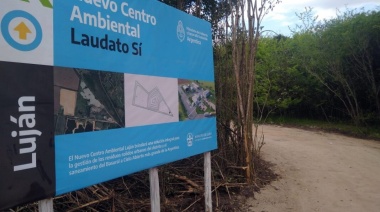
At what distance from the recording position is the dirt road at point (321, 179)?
5223 mm

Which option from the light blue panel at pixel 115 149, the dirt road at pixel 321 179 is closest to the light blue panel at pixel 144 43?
the light blue panel at pixel 115 149

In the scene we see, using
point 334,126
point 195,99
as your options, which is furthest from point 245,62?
point 334,126

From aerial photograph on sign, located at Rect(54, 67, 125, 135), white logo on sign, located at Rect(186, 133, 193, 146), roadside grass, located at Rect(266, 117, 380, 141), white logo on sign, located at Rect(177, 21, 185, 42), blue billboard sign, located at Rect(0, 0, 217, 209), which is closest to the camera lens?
blue billboard sign, located at Rect(0, 0, 217, 209)

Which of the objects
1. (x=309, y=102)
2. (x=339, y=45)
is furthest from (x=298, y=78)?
(x=339, y=45)

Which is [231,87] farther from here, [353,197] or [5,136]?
[5,136]

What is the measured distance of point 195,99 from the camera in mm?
3787

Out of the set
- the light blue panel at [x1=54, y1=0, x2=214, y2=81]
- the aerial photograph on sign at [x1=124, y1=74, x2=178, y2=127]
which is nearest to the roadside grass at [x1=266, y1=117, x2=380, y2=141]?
the light blue panel at [x1=54, y1=0, x2=214, y2=81]

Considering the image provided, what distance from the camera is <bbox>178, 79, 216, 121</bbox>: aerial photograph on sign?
3.47 meters

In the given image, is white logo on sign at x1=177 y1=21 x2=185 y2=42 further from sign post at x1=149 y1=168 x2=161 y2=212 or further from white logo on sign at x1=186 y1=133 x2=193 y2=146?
sign post at x1=149 y1=168 x2=161 y2=212

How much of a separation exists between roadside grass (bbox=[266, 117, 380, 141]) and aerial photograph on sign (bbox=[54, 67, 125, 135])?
525 inches

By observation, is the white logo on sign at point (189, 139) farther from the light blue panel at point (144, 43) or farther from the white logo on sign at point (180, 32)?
the white logo on sign at point (180, 32)

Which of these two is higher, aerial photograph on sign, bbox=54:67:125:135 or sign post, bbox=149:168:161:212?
aerial photograph on sign, bbox=54:67:125:135

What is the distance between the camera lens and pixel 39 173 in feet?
6.41

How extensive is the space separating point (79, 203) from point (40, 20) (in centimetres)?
258
